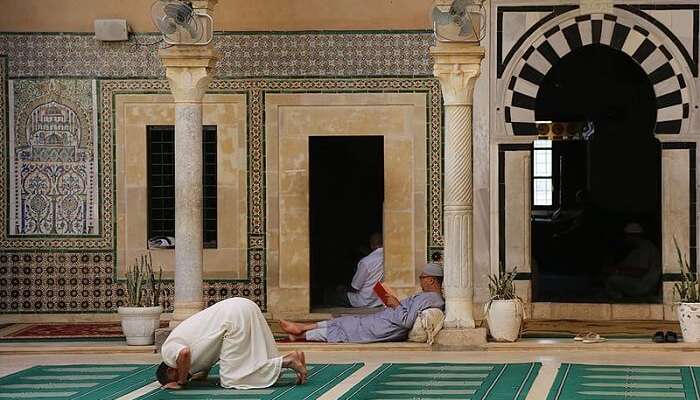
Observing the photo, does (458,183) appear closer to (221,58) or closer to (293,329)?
(293,329)

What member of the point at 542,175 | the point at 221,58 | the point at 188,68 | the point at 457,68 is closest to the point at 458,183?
the point at 457,68

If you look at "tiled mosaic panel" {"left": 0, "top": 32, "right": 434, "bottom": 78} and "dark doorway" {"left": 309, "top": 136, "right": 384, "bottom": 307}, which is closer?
"tiled mosaic panel" {"left": 0, "top": 32, "right": 434, "bottom": 78}

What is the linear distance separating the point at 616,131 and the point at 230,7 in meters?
5.44

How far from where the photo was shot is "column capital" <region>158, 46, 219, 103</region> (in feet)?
40.2

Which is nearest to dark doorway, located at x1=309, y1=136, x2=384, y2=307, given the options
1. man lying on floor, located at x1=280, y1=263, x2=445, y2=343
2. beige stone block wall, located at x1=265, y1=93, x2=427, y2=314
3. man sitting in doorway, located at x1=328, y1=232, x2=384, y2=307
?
man sitting in doorway, located at x1=328, y1=232, x2=384, y2=307

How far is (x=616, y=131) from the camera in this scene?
59.4ft

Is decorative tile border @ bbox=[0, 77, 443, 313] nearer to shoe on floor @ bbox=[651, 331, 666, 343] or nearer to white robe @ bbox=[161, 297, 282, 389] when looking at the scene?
shoe on floor @ bbox=[651, 331, 666, 343]

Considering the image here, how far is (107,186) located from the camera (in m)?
14.3

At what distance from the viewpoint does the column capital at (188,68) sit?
12.2m

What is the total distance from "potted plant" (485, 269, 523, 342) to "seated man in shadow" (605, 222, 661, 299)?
2.49 m

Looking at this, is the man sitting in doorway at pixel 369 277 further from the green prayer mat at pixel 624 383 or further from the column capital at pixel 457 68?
the green prayer mat at pixel 624 383

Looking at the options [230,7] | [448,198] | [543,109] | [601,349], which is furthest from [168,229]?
[543,109]

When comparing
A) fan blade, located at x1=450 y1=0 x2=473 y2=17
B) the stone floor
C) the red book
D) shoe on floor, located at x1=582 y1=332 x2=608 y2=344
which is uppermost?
fan blade, located at x1=450 y1=0 x2=473 y2=17

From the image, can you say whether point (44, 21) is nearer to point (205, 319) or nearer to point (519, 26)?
point (519, 26)
